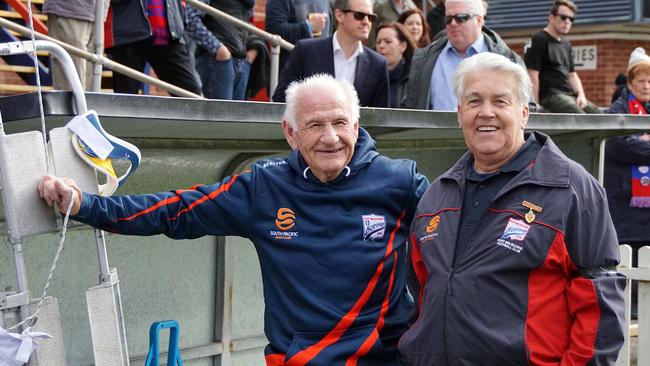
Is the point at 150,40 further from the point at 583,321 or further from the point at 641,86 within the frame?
the point at 583,321

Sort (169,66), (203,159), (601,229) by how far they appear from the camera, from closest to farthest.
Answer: (601,229)
(203,159)
(169,66)

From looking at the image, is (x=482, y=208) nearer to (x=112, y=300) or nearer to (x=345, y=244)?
(x=345, y=244)

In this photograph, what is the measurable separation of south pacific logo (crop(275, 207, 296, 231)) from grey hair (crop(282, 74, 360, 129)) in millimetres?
325

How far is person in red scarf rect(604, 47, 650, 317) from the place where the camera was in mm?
8648

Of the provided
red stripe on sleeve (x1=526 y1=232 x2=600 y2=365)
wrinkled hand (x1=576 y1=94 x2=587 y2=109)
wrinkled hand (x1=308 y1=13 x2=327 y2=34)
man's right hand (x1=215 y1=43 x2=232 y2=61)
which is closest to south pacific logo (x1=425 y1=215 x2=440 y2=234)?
red stripe on sleeve (x1=526 y1=232 x2=600 y2=365)

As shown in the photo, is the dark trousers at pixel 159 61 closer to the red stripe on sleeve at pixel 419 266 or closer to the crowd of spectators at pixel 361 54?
the crowd of spectators at pixel 361 54

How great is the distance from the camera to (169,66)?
776 centimetres

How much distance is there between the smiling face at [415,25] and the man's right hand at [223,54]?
1768 millimetres

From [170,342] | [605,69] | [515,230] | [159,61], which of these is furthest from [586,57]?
[515,230]

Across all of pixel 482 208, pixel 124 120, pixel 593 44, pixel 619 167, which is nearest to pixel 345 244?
pixel 482 208

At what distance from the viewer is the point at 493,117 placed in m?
3.78

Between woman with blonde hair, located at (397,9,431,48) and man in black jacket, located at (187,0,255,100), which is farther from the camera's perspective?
woman with blonde hair, located at (397,9,431,48)

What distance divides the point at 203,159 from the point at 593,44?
13996 millimetres

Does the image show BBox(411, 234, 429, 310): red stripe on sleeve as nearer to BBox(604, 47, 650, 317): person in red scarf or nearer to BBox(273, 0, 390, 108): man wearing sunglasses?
BBox(273, 0, 390, 108): man wearing sunglasses
